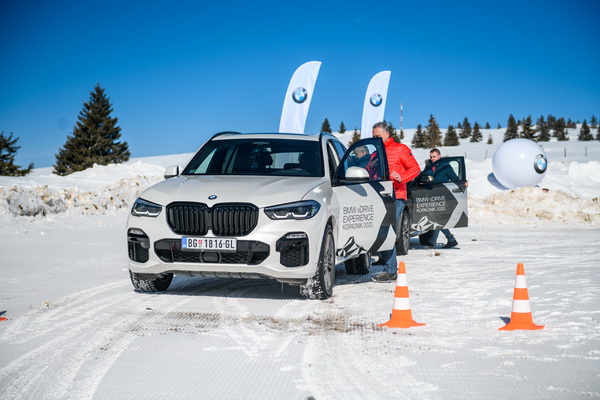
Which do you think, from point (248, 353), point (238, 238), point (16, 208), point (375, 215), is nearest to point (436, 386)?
point (248, 353)

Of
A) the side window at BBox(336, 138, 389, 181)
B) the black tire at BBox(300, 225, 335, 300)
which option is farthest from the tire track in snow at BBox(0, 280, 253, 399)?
the side window at BBox(336, 138, 389, 181)

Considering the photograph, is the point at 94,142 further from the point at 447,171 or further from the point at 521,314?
the point at 521,314

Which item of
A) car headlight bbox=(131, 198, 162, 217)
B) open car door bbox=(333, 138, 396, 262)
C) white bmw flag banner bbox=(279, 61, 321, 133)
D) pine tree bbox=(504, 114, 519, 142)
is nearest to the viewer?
car headlight bbox=(131, 198, 162, 217)

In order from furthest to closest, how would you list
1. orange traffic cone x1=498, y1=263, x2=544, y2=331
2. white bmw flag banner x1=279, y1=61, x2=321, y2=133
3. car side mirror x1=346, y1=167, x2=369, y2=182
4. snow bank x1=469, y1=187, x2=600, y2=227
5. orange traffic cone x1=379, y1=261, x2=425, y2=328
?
1. white bmw flag banner x1=279, y1=61, x2=321, y2=133
2. snow bank x1=469, y1=187, x2=600, y2=227
3. car side mirror x1=346, y1=167, x2=369, y2=182
4. orange traffic cone x1=379, y1=261, x2=425, y2=328
5. orange traffic cone x1=498, y1=263, x2=544, y2=331

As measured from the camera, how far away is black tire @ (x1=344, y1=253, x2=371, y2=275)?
8820 mm

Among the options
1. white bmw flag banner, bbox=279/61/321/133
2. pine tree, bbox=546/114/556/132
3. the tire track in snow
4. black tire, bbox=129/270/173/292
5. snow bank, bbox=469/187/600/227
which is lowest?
snow bank, bbox=469/187/600/227

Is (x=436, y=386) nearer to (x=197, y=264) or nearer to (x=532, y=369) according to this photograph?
(x=532, y=369)

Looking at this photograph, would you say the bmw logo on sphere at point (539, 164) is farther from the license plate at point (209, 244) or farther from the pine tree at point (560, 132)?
the pine tree at point (560, 132)

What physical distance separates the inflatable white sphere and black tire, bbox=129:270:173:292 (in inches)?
1064

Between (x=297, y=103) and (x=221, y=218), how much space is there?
20797mm

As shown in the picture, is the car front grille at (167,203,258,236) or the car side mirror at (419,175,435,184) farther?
the car side mirror at (419,175,435,184)

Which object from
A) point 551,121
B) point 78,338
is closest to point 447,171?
point 78,338

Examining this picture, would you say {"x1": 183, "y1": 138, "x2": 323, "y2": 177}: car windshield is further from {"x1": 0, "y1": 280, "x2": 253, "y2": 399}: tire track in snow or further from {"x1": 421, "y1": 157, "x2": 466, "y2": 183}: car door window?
{"x1": 421, "y1": 157, "x2": 466, "y2": 183}: car door window

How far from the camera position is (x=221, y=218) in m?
6.14
